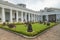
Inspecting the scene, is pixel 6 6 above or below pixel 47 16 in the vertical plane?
above

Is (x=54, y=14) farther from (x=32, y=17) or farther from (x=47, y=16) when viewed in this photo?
(x=32, y=17)

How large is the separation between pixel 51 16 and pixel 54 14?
272 centimetres

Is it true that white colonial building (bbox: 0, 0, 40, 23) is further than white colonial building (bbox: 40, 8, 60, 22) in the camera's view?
No

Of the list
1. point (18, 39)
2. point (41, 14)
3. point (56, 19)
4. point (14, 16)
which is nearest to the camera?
point (18, 39)

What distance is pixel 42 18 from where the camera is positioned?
61.1 meters

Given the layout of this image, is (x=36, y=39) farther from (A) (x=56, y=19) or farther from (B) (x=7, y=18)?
(A) (x=56, y=19)

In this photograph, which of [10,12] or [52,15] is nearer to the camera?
[10,12]

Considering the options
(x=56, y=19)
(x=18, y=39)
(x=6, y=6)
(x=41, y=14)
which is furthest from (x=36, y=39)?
(x=41, y=14)

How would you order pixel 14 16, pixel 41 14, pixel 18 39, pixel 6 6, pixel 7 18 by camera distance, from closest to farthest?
pixel 18 39, pixel 6 6, pixel 7 18, pixel 14 16, pixel 41 14

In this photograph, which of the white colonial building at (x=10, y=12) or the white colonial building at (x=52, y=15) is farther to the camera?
the white colonial building at (x=52, y=15)

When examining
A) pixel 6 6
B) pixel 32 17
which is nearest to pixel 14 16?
pixel 6 6

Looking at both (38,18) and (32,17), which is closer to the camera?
(32,17)

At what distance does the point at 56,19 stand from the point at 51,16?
13.1ft

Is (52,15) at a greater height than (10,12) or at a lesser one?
lesser
